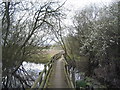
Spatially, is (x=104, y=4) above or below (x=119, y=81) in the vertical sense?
above

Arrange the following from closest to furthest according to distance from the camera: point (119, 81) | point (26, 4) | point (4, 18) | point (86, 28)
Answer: point (119, 81), point (4, 18), point (26, 4), point (86, 28)

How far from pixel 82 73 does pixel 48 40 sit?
1.14 meters

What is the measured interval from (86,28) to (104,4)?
2.60ft

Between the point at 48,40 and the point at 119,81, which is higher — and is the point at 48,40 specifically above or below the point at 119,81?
above

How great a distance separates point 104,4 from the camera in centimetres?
387

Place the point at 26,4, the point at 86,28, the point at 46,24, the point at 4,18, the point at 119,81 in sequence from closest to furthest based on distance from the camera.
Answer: the point at 119,81 → the point at 4,18 → the point at 26,4 → the point at 46,24 → the point at 86,28

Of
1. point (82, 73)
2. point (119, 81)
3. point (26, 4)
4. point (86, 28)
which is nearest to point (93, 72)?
point (82, 73)

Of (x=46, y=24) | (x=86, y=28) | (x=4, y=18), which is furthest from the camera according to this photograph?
(x=86, y=28)

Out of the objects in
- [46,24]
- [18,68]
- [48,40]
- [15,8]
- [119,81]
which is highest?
[15,8]

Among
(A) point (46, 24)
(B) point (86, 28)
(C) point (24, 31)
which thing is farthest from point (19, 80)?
(B) point (86, 28)

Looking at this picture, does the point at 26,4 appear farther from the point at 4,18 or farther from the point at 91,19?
the point at 91,19

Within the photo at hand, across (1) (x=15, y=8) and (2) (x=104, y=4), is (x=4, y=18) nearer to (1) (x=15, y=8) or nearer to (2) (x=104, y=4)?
(1) (x=15, y=8)

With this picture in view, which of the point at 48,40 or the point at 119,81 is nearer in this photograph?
the point at 119,81

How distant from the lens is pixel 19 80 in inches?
158
